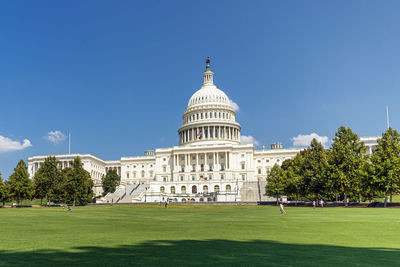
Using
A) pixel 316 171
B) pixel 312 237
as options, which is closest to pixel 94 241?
pixel 312 237

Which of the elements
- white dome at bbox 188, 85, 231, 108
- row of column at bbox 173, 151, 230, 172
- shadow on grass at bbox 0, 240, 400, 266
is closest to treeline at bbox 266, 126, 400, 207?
shadow on grass at bbox 0, 240, 400, 266

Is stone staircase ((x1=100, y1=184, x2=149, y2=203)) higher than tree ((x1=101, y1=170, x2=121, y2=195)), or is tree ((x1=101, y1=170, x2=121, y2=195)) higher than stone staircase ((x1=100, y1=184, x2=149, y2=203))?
tree ((x1=101, y1=170, x2=121, y2=195))

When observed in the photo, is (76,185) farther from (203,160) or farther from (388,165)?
(203,160)

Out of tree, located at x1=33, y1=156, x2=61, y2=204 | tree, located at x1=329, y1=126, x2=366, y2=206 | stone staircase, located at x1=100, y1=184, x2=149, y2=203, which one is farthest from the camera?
stone staircase, located at x1=100, y1=184, x2=149, y2=203

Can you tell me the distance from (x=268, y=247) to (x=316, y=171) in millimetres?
61903

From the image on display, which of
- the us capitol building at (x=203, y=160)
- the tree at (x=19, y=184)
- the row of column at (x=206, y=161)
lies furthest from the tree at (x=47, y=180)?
the row of column at (x=206, y=161)

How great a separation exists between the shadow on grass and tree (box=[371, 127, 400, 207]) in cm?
5057

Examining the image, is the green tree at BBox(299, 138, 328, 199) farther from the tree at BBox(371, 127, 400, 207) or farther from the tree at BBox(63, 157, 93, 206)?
the tree at BBox(63, 157, 93, 206)

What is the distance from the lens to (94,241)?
1598 cm

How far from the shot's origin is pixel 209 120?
163750 millimetres

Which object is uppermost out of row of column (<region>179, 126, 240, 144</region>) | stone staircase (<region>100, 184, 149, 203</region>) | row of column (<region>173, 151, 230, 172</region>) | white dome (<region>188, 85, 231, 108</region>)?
white dome (<region>188, 85, 231, 108</region>)

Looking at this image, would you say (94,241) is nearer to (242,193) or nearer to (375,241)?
(375,241)

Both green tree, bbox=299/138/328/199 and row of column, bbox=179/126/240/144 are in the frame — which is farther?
row of column, bbox=179/126/240/144

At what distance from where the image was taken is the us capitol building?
432 ft
